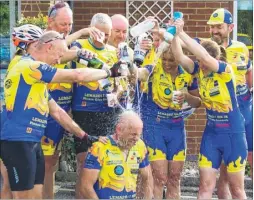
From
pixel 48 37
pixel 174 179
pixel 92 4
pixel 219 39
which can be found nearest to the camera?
pixel 48 37

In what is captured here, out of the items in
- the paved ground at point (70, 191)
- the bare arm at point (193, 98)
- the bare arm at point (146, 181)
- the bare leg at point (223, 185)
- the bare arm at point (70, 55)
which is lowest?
the paved ground at point (70, 191)

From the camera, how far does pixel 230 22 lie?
29.0ft

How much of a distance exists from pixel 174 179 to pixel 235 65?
124 cm

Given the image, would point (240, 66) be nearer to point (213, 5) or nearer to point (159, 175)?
point (159, 175)

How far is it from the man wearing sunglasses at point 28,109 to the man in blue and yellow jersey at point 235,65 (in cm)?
189

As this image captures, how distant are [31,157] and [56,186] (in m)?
3.11

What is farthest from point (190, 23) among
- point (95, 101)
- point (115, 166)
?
point (115, 166)

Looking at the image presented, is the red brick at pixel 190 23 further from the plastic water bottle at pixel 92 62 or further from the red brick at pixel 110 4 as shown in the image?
the plastic water bottle at pixel 92 62

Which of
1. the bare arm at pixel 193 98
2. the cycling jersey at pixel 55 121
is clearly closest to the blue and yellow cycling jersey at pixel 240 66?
the bare arm at pixel 193 98

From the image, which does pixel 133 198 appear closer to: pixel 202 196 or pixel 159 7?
pixel 202 196

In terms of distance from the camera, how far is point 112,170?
7426mm

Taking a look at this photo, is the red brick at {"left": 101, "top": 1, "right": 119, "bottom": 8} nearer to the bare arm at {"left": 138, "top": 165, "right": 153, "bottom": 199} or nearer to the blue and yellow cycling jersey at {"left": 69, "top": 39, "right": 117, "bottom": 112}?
the blue and yellow cycling jersey at {"left": 69, "top": 39, "right": 117, "bottom": 112}

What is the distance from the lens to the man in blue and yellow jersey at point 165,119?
843cm

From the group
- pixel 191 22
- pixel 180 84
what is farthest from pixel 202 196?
pixel 191 22
